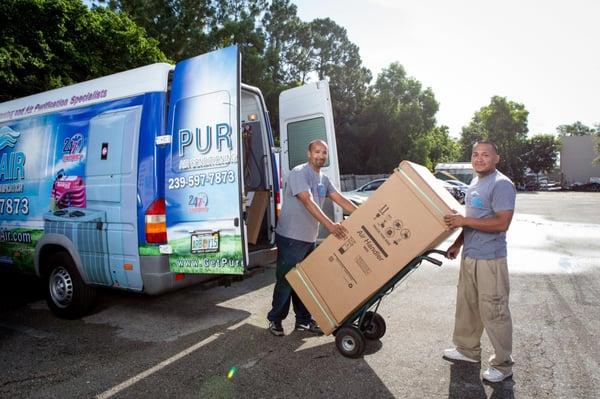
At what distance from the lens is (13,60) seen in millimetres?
9445

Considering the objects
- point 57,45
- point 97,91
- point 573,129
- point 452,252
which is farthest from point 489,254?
point 573,129

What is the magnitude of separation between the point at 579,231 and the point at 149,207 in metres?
11.7

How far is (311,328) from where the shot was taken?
4.25 metres

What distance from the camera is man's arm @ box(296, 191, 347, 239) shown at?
11.9 ft

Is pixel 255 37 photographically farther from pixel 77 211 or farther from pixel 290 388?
pixel 290 388

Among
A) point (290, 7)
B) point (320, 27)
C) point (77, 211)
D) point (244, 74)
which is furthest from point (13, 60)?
point (320, 27)

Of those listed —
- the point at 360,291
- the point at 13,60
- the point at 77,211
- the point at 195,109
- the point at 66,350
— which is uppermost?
the point at 13,60

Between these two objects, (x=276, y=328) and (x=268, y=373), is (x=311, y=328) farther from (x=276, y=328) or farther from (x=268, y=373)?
(x=268, y=373)

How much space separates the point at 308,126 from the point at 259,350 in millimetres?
4163

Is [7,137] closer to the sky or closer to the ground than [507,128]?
closer to the ground

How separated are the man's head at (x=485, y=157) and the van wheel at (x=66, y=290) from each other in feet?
13.2

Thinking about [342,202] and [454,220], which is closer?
[454,220]

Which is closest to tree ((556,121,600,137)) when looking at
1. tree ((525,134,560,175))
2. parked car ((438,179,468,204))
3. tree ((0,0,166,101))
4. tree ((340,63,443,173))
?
tree ((525,134,560,175))

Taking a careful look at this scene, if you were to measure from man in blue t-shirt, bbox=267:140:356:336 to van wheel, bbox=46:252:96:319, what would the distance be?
6.70 ft
